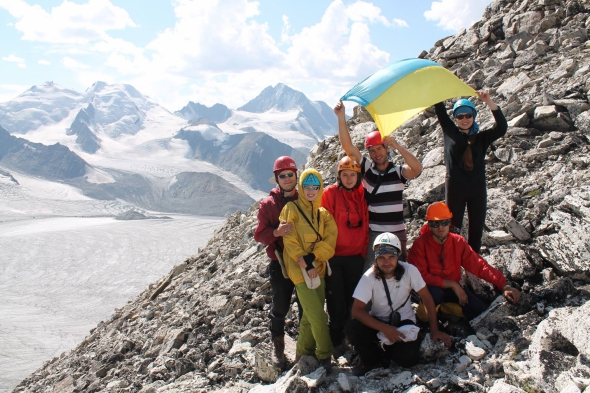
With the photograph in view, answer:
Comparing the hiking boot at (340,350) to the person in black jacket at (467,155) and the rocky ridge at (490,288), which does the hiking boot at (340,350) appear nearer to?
the rocky ridge at (490,288)

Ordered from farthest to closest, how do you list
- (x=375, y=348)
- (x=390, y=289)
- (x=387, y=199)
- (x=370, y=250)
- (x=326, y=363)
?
1. (x=370, y=250)
2. (x=387, y=199)
3. (x=326, y=363)
4. (x=375, y=348)
5. (x=390, y=289)

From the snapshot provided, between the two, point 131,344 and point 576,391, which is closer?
point 576,391

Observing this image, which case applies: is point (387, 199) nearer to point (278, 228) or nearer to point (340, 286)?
point (340, 286)

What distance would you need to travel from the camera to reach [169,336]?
8750mm

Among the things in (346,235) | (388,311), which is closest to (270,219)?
(346,235)

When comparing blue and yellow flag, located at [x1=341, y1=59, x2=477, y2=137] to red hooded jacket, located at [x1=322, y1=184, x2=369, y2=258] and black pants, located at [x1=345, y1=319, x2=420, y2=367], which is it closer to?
red hooded jacket, located at [x1=322, y1=184, x2=369, y2=258]

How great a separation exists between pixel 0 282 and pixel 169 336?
263 feet

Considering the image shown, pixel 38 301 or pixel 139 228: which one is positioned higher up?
pixel 139 228

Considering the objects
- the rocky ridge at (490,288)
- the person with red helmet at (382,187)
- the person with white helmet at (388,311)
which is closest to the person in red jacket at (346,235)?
the person with red helmet at (382,187)

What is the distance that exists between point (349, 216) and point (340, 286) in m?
0.82

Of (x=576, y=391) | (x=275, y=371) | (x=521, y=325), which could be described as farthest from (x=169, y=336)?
(x=576, y=391)

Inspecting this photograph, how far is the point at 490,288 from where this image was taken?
5719 mm

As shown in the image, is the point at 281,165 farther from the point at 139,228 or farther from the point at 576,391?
the point at 139,228

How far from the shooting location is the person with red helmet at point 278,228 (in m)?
5.14
